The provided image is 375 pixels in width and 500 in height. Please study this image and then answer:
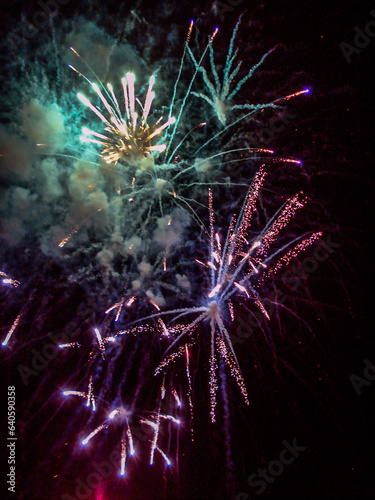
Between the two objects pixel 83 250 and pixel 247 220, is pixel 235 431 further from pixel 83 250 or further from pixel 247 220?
pixel 83 250

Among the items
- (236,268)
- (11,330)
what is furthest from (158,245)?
(11,330)

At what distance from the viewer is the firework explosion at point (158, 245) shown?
204 inches

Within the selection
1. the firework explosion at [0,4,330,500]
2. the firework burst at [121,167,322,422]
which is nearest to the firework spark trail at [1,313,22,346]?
the firework explosion at [0,4,330,500]

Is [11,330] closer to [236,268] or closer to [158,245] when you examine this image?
[158,245]

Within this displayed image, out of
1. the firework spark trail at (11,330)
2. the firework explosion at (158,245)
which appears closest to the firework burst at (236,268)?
the firework explosion at (158,245)

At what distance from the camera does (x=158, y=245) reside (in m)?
5.54

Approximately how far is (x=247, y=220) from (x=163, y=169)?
7.12 feet

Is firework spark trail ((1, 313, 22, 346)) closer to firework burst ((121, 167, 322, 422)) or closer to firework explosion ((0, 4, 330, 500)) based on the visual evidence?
firework explosion ((0, 4, 330, 500))

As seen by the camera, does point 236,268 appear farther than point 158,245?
No

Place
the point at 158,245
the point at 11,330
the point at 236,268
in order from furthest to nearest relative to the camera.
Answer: the point at 11,330
the point at 158,245
the point at 236,268

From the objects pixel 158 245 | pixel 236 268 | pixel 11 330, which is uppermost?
pixel 158 245

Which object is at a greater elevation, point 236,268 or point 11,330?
point 11,330

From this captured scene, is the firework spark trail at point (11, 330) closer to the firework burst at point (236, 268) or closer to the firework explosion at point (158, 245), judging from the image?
the firework explosion at point (158, 245)

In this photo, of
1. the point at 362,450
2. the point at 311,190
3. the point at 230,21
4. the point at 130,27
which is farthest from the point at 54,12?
the point at 362,450
